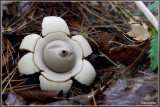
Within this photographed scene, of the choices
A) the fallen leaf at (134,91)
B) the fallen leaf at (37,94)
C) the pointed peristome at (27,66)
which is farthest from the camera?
the pointed peristome at (27,66)

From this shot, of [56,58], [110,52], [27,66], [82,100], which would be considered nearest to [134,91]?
[82,100]

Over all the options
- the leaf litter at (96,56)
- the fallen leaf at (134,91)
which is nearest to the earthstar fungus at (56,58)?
the leaf litter at (96,56)

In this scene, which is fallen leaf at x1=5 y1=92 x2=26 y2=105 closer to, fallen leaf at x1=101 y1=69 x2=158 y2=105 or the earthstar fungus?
the earthstar fungus

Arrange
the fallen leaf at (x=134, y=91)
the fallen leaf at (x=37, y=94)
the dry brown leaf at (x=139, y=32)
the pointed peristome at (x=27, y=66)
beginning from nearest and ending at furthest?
the fallen leaf at (x=134, y=91), the fallen leaf at (x=37, y=94), the pointed peristome at (x=27, y=66), the dry brown leaf at (x=139, y=32)

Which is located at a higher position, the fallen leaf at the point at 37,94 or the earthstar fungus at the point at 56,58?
the earthstar fungus at the point at 56,58

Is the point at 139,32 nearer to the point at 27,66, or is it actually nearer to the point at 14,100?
the point at 27,66

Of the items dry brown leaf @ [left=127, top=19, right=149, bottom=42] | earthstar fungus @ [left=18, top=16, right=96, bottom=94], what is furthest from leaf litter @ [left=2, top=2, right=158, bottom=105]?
earthstar fungus @ [left=18, top=16, right=96, bottom=94]

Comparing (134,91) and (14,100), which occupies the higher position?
(14,100)

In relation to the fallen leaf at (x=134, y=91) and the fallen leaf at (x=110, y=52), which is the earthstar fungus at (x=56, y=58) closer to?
the fallen leaf at (x=110, y=52)
